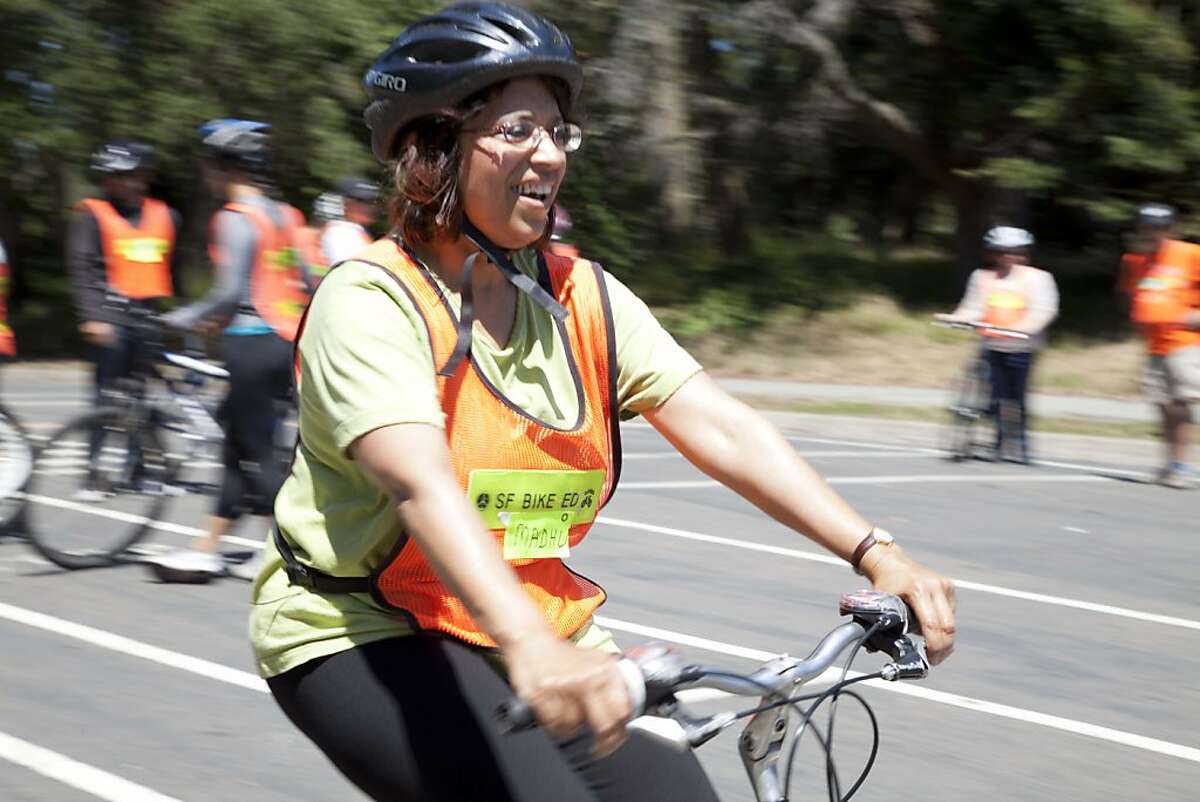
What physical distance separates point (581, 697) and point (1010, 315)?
37.6 ft

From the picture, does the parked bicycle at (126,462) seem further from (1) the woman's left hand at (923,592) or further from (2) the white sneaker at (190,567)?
(1) the woman's left hand at (923,592)

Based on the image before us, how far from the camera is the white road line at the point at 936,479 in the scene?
1101 cm

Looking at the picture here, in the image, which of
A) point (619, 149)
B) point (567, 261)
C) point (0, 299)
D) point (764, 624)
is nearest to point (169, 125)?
point (619, 149)

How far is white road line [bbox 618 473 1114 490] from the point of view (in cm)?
1101

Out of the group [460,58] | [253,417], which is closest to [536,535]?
[460,58]

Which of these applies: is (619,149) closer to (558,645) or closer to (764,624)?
(764,624)

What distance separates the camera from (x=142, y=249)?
339 inches

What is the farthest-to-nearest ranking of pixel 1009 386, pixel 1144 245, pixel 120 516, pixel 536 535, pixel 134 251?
pixel 1009 386
pixel 1144 245
pixel 134 251
pixel 120 516
pixel 536 535

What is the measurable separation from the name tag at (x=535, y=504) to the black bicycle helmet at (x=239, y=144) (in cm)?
505

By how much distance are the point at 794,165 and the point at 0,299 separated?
18.0m

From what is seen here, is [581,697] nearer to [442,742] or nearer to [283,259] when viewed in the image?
[442,742]

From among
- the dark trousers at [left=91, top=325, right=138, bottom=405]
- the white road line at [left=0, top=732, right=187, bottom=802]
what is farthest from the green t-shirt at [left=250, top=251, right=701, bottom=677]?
the dark trousers at [left=91, top=325, right=138, bottom=405]

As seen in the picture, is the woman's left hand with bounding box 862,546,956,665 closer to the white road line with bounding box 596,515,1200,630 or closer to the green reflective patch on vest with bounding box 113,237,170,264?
the white road line with bounding box 596,515,1200,630

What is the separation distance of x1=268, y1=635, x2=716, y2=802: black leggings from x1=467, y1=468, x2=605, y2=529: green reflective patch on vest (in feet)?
0.65
